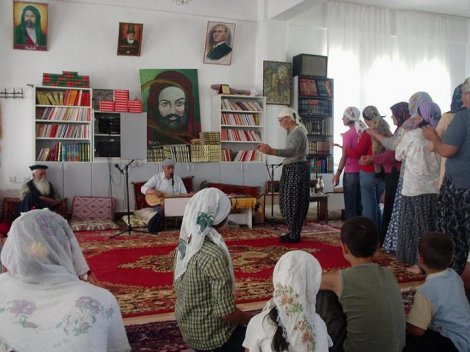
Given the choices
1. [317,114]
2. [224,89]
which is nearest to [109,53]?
[224,89]

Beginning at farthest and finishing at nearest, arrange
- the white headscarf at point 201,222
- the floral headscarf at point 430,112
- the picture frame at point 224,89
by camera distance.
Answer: the picture frame at point 224,89
the floral headscarf at point 430,112
the white headscarf at point 201,222

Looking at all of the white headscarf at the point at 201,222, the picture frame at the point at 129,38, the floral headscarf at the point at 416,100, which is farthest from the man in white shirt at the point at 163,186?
the white headscarf at the point at 201,222

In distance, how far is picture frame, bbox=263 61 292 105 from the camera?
356 inches

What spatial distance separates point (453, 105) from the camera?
4.20 meters

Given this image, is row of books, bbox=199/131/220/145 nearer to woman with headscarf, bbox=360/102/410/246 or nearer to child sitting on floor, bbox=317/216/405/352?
woman with headscarf, bbox=360/102/410/246

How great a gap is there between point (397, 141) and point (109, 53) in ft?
17.1

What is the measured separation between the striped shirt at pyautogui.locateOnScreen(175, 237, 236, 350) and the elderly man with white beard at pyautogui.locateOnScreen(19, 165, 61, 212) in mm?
5603

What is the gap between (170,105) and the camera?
862 centimetres

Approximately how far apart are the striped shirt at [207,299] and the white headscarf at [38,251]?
0.57 m

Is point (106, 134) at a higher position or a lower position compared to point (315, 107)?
lower

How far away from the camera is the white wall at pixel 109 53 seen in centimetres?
783

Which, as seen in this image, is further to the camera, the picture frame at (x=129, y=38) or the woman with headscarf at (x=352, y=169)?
the picture frame at (x=129, y=38)

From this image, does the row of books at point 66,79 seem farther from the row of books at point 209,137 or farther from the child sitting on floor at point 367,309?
the child sitting on floor at point 367,309

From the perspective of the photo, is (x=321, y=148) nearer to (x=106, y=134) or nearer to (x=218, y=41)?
(x=218, y=41)
